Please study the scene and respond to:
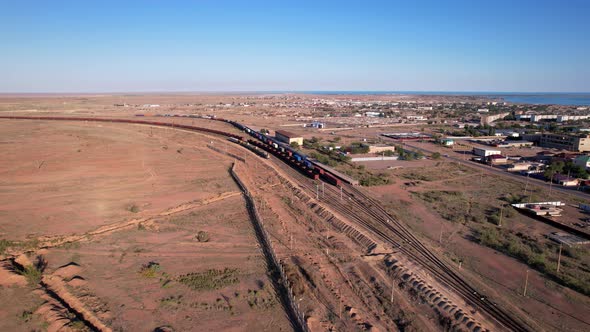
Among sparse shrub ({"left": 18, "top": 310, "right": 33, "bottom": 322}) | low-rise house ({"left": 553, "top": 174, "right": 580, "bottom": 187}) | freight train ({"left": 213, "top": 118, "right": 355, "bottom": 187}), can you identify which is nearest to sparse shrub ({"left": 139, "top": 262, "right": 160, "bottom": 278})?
sparse shrub ({"left": 18, "top": 310, "right": 33, "bottom": 322})

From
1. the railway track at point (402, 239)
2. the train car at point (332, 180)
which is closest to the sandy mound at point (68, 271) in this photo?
the railway track at point (402, 239)

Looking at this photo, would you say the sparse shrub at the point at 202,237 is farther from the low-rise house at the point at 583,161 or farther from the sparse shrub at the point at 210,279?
the low-rise house at the point at 583,161

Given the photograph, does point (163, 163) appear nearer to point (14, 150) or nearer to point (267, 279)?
point (14, 150)

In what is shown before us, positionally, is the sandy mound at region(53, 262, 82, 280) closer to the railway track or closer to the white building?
the railway track

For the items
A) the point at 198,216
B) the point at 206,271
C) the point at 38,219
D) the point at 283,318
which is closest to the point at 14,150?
the point at 38,219

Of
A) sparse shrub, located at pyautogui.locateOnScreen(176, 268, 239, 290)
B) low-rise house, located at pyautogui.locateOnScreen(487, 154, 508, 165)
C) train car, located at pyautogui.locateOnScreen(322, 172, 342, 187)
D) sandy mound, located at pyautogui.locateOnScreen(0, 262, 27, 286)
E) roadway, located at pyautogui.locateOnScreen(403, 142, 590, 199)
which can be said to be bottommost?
roadway, located at pyautogui.locateOnScreen(403, 142, 590, 199)

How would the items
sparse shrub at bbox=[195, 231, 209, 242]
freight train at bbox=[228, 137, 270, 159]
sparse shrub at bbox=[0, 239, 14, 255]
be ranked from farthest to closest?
freight train at bbox=[228, 137, 270, 159] < sparse shrub at bbox=[195, 231, 209, 242] < sparse shrub at bbox=[0, 239, 14, 255]

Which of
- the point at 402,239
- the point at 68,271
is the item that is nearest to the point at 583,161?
the point at 402,239

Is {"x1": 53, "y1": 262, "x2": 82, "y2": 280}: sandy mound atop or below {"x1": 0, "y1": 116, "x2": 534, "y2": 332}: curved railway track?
atop
